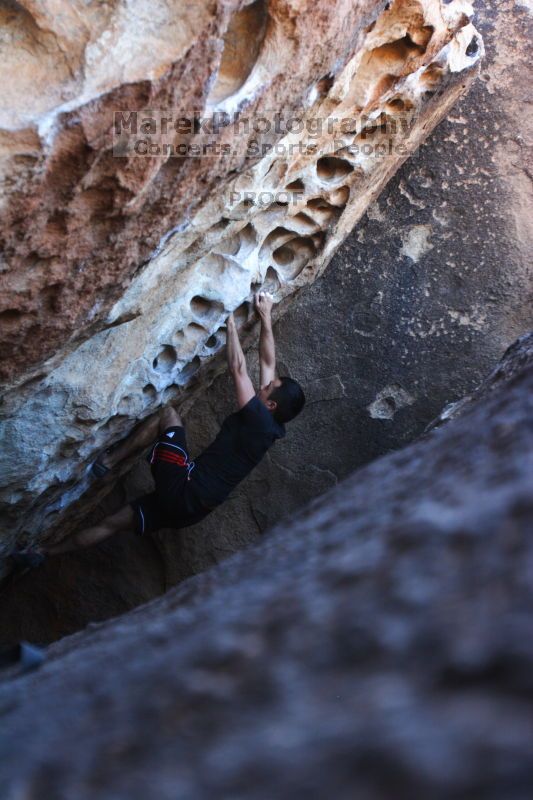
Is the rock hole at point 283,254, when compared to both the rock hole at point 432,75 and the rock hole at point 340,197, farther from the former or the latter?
the rock hole at point 432,75

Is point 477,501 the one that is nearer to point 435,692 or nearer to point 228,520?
point 435,692

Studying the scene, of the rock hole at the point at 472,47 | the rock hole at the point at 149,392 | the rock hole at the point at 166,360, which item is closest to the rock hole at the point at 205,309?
the rock hole at the point at 166,360

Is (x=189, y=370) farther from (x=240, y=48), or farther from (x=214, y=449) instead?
(x=240, y=48)

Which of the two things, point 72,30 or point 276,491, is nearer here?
point 72,30

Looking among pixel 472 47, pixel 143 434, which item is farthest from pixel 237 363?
pixel 472 47

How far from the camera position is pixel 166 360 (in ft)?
6.48

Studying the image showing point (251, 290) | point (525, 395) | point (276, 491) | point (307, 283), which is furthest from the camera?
point (276, 491)

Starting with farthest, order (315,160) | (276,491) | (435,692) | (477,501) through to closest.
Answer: (276,491) → (315,160) → (477,501) → (435,692)

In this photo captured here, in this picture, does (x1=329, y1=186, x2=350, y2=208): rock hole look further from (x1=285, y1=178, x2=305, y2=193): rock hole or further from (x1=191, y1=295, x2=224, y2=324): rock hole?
(x1=191, y1=295, x2=224, y2=324): rock hole

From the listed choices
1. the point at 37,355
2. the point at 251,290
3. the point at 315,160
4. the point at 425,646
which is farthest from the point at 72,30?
the point at 425,646

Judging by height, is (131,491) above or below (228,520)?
above

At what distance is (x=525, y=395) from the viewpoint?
0.75 metres

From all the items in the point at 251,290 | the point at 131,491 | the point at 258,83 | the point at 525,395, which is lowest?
the point at 525,395

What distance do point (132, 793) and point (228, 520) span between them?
80.3 inches
